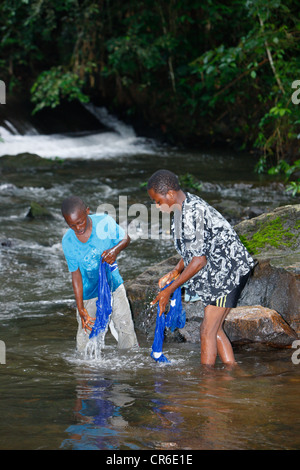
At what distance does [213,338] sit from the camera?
4.84m

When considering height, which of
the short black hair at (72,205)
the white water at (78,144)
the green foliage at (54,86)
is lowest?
the short black hair at (72,205)

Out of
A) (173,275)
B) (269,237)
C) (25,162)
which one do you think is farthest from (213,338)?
(25,162)

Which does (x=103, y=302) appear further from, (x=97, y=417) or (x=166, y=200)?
(x=97, y=417)

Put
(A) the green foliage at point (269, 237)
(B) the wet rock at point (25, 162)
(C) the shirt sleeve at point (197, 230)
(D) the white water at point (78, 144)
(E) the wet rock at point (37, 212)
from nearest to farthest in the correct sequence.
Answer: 1. (C) the shirt sleeve at point (197, 230)
2. (A) the green foliage at point (269, 237)
3. (E) the wet rock at point (37, 212)
4. (B) the wet rock at point (25, 162)
5. (D) the white water at point (78, 144)

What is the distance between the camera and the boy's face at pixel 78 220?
4840mm

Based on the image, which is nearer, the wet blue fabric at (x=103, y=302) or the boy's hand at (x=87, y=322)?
the wet blue fabric at (x=103, y=302)

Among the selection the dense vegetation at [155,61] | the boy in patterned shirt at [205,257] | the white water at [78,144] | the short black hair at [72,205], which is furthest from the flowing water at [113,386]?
the white water at [78,144]

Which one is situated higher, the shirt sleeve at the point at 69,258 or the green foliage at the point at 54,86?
the green foliage at the point at 54,86

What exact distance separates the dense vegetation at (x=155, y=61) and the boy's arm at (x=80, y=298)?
993 cm

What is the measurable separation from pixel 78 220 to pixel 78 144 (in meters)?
14.4

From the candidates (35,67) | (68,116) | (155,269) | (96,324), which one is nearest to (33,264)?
(155,269)

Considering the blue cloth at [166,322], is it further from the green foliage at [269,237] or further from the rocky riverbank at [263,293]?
the green foliage at [269,237]

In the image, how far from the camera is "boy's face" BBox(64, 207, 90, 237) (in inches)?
191

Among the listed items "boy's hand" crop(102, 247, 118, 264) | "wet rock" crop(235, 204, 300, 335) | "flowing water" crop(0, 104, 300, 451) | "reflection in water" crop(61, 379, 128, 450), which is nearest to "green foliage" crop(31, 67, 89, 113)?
"flowing water" crop(0, 104, 300, 451)
